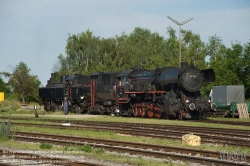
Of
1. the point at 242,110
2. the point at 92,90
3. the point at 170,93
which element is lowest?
the point at 242,110

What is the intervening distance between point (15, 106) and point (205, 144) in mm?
46411

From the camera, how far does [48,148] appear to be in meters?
18.2

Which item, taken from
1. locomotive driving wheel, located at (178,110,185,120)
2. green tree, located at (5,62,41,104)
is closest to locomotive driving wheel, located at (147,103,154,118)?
locomotive driving wheel, located at (178,110,185,120)

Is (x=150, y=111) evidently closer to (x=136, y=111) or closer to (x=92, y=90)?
(x=136, y=111)

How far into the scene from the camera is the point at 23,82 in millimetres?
73438

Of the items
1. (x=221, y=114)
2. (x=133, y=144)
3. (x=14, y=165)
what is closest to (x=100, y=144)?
(x=133, y=144)

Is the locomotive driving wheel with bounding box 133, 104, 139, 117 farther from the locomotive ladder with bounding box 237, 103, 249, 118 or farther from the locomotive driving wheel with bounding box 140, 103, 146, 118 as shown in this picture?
the locomotive ladder with bounding box 237, 103, 249, 118

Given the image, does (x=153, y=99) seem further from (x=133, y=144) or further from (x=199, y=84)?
(x=133, y=144)

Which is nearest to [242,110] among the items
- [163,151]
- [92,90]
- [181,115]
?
[181,115]

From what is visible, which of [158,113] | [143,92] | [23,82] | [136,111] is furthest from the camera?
[23,82]

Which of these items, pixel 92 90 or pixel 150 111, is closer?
pixel 150 111

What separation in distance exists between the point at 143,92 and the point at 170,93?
3118mm

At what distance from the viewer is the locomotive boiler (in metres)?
35.8

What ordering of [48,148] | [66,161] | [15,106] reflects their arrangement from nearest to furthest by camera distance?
[66,161]
[48,148]
[15,106]
